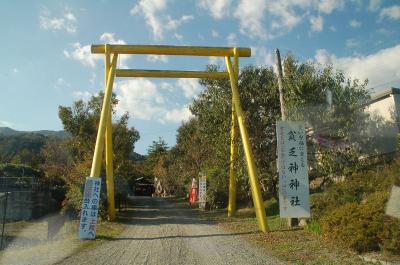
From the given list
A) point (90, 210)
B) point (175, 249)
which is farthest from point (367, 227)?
point (90, 210)

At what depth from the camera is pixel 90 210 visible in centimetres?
1355

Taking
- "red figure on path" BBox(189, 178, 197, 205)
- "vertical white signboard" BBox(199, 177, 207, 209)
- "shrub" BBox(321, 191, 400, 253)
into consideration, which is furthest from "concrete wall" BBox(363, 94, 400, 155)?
"red figure on path" BBox(189, 178, 197, 205)

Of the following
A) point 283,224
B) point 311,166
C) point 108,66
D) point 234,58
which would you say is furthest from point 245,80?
point 283,224

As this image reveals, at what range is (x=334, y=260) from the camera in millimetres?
9289

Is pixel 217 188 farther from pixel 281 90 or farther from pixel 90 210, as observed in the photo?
pixel 90 210

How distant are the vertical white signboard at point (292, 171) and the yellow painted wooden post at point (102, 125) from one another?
626cm

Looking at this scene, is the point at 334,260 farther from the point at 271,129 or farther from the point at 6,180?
the point at 6,180

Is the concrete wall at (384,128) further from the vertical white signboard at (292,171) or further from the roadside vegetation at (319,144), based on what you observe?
the vertical white signboard at (292,171)

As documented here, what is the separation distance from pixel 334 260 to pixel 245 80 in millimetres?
13792

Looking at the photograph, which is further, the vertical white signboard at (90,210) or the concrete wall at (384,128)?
the concrete wall at (384,128)

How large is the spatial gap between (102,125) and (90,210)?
3778mm

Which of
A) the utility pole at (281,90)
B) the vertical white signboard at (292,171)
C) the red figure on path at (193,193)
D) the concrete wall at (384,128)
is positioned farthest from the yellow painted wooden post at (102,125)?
the red figure on path at (193,193)

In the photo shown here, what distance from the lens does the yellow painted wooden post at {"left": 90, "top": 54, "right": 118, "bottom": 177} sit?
48.7ft

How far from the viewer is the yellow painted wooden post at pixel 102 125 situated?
14836mm
